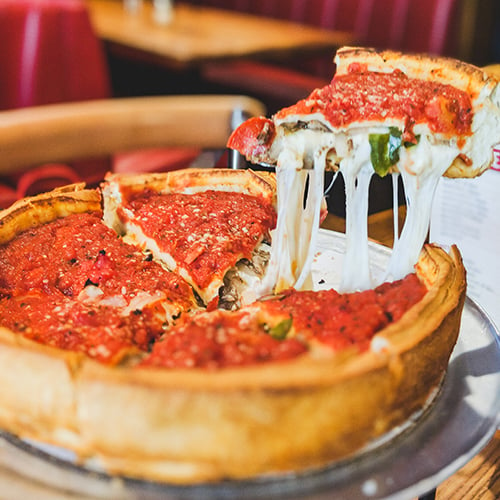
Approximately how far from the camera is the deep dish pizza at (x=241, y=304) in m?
0.87

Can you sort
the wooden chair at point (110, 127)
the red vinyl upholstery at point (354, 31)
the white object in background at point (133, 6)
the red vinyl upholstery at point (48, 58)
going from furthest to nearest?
the white object in background at point (133, 6) < the red vinyl upholstery at point (354, 31) < the red vinyl upholstery at point (48, 58) < the wooden chair at point (110, 127)

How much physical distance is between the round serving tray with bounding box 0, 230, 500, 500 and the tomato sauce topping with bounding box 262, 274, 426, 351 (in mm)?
162

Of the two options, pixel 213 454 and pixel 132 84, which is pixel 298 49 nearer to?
pixel 132 84

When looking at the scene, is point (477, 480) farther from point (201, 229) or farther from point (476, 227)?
point (201, 229)

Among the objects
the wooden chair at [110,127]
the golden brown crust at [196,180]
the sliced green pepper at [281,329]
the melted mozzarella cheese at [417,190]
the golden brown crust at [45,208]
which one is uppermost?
the melted mozzarella cheese at [417,190]

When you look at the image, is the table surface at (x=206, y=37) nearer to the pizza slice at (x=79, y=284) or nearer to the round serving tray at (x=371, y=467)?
the pizza slice at (x=79, y=284)

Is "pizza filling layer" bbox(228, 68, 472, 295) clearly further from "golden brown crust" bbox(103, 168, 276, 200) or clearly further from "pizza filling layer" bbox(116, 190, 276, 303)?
"golden brown crust" bbox(103, 168, 276, 200)

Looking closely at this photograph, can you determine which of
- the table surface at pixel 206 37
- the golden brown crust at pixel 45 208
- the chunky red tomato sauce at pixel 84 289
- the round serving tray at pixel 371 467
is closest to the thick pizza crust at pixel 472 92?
the round serving tray at pixel 371 467

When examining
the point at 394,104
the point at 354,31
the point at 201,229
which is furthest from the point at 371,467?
the point at 354,31

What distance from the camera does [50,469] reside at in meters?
0.90

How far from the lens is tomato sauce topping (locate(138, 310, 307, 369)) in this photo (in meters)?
0.94

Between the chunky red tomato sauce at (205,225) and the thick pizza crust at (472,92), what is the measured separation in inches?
19.5

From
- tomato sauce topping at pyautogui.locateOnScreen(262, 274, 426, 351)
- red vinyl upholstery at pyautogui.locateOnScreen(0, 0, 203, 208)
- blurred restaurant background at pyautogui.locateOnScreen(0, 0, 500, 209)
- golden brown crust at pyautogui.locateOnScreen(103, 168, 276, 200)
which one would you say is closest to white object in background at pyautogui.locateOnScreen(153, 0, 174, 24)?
blurred restaurant background at pyautogui.locateOnScreen(0, 0, 500, 209)

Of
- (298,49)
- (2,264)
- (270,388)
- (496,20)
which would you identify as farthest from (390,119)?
(496,20)
